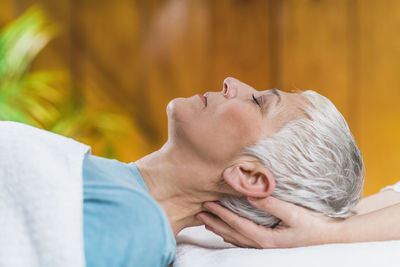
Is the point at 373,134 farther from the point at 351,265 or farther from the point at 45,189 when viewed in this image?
the point at 45,189

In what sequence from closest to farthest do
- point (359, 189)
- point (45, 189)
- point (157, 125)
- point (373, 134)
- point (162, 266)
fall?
point (45, 189)
point (162, 266)
point (359, 189)
point (373, 134)
point (157, 125)

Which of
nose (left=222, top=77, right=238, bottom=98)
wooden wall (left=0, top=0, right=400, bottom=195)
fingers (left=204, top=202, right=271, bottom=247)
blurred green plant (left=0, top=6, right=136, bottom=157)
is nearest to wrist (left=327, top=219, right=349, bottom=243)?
fingers (left=204, top=202, right=271, bottom=247)

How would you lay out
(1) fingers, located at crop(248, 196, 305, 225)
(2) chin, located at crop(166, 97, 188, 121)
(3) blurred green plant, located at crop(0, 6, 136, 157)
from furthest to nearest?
1. (3) blurred green plant, located at crop(0, 6, 136, 157)
2. (2) chin, located at crop(166, 97, 188, 121)
3. (1) fingers, located at crop(248, 196, 305, 225)

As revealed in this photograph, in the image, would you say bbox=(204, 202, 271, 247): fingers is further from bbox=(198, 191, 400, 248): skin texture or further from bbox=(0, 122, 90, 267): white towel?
bbox=(0, 122, 90, 267): white towel

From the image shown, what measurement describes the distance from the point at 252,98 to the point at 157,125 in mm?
2258

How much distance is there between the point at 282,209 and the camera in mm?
1009

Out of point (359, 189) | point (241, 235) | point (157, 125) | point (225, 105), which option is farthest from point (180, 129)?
point (157, 125)

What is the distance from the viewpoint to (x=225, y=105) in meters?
1.09

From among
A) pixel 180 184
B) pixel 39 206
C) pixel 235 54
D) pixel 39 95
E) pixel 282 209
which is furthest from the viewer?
pixel 235 54

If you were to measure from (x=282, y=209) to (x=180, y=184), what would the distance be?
10.0 inches

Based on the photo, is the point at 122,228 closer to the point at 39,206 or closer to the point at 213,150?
the point at 39,206

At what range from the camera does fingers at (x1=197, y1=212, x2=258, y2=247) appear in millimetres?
1064

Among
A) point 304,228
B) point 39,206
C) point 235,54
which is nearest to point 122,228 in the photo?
point 39,206

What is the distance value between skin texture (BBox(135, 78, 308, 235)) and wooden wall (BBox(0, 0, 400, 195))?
2.18 metres
